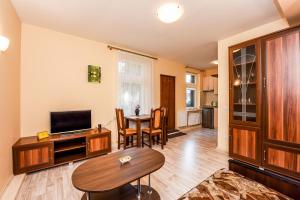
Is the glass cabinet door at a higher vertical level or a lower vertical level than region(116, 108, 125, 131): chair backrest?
higher

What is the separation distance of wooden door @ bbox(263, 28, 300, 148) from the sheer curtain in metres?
2.87

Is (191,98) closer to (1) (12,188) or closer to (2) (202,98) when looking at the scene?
(2) (202,98)

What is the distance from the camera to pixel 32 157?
93.7 inches

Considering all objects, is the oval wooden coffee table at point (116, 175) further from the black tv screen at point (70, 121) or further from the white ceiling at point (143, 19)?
the white ceiling at point (143, 19)

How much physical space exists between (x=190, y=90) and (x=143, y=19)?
449 centimetres

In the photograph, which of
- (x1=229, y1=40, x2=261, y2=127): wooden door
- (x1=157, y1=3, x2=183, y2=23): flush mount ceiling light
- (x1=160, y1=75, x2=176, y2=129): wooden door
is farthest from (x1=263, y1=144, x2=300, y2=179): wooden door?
(x1=160, y1=75, x2=176, y2=129): wooden door

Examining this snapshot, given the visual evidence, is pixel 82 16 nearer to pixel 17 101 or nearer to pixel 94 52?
pixel 94 52

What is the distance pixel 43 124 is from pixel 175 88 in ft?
13.7

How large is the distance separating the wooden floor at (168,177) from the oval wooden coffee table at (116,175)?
322 mm

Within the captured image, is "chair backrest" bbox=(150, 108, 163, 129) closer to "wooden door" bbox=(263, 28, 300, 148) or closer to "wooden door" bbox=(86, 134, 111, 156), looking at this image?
"wooden door" bbox=(86, 134, 111, 156)

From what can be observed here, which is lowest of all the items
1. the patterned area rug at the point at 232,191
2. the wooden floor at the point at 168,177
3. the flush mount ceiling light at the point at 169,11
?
the wooden floor at the point at 168,177

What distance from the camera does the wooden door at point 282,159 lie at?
80.7 inches

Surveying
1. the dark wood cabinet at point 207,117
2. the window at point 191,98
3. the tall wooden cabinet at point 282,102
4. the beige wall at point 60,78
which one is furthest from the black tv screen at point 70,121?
the dark wood cabinet at point 207,117

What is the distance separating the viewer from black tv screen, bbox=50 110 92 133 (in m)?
2.82
